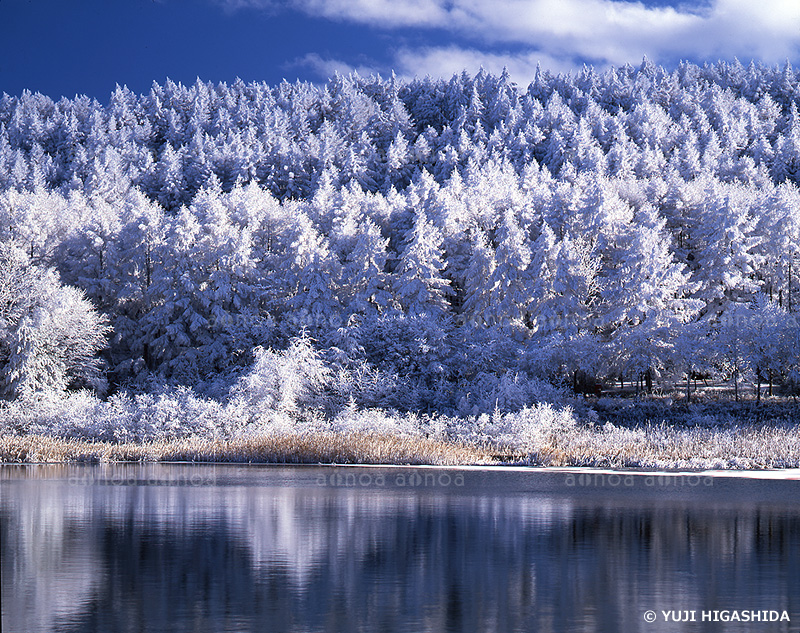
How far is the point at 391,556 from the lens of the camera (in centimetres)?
1778

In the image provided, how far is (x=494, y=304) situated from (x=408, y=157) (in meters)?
66.4

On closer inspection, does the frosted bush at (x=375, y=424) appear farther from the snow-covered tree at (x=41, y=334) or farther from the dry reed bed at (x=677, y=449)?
the snow-covered tree at (x=41, y=334)

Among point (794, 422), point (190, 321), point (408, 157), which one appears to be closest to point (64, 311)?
point (190, 321)

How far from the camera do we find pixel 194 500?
25.9 metres

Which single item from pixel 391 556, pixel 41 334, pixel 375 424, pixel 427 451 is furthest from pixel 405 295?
pixel 391 556

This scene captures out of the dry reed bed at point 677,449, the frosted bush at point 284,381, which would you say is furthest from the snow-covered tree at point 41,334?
the dry reed bed at point 677,449

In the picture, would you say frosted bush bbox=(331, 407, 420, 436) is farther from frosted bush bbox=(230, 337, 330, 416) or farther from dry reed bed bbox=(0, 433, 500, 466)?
dry reed bed bbox=(0, 433, 500, 466)

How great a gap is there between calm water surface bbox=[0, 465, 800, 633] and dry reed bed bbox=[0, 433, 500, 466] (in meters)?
9.16

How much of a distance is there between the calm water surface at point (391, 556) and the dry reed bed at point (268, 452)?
361 inches

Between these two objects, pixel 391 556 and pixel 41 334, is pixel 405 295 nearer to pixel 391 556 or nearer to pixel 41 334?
pixel 41 334

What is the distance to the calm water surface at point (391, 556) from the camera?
1310 cm

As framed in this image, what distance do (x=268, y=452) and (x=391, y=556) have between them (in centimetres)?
2352

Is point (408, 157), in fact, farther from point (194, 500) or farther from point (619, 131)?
point (194, 500)

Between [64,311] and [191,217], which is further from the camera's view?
[191,217]
